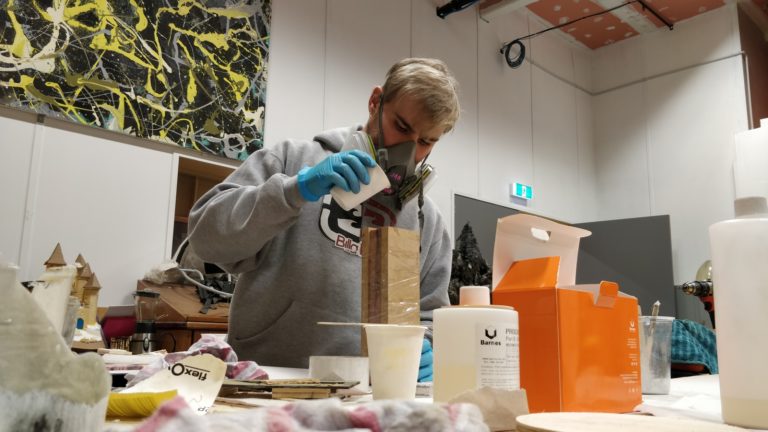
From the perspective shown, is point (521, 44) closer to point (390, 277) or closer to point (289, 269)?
point (289, 269)

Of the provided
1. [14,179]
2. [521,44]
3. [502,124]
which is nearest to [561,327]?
[14,179]

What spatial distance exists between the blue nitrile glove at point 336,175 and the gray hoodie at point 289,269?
0.68 feet

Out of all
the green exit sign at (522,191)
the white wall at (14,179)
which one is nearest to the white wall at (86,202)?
the white wall at (14,179)

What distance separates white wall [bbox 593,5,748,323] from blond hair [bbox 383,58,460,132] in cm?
394

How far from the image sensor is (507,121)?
494cm

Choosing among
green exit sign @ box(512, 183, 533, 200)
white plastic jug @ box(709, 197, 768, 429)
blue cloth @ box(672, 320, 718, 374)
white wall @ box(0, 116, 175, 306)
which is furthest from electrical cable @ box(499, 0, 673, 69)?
white plastic jug @ box(709, 197, 768, 429)

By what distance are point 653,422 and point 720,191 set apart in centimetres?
492

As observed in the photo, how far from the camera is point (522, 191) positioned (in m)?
4.95

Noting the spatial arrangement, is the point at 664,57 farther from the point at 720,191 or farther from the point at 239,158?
the point at 239,158

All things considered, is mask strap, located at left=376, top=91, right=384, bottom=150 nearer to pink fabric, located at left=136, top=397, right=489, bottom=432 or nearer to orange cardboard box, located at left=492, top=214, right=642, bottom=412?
orange cardboard box, located at left=492, top=214, right=642, bottom=412

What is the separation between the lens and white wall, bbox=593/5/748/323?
4910 mm

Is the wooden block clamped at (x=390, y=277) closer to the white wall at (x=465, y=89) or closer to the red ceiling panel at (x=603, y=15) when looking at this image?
the white wall at (x=465, y=89)

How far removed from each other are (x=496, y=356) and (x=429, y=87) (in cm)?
97

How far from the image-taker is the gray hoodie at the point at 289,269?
148 cm
